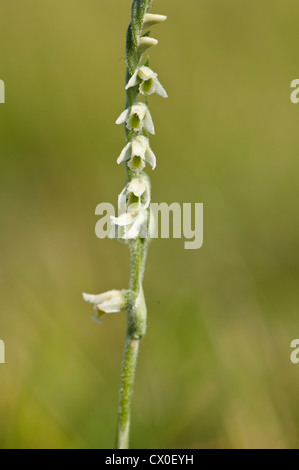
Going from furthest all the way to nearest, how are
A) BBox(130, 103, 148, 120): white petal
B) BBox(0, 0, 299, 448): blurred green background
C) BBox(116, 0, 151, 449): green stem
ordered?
1. BBox(0, 0, 299, 448): blurred green background
2. BBox(116, 0, 151, 449): green stem
3. BBox(130, 103, 148, 120): white petal

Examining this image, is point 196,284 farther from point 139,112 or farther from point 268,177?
point 139,112

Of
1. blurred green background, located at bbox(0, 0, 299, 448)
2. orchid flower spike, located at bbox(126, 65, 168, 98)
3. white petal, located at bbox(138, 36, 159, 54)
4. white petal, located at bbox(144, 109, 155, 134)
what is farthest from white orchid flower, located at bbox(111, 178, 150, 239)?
blurred green background, located at bbox(0, 0, 299, 448)

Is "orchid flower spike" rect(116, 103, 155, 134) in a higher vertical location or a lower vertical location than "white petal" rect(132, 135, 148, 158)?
higher

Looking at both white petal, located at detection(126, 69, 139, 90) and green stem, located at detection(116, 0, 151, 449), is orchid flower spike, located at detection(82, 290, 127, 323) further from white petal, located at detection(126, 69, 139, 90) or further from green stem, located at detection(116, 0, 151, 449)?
white petal, located at detection(126, 69, 139, 90)

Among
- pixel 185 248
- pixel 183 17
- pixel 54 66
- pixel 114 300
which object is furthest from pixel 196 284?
pixel 183 17

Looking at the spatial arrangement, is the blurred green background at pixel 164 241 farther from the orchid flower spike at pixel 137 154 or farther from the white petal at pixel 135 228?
the orchid flower spike at pixel 137 154

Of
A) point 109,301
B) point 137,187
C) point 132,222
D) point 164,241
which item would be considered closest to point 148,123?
point 137,187
